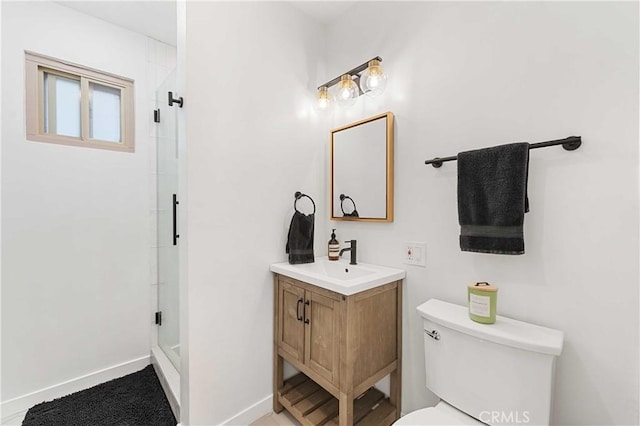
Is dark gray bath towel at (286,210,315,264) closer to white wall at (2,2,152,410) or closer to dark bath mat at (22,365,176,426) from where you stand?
dark bath mat at (22,365,176,426)

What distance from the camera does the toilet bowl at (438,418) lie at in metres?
1.03

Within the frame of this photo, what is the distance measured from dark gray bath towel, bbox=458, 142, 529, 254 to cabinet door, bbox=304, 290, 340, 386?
0.69 m

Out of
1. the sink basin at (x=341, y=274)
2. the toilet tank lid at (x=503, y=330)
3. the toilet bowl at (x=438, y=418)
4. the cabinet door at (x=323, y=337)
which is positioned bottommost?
the toilet bowl at (x=438, y=418)

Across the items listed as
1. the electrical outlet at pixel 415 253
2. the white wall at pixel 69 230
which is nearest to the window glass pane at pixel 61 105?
the white wall at pixel 69 230

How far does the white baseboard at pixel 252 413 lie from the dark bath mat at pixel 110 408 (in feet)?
1.24

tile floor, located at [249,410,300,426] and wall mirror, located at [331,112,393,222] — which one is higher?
wall mirror, located at [331,112,393,222]

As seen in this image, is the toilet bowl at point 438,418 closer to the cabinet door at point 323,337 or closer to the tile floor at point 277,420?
the cabinet door at point 323,337

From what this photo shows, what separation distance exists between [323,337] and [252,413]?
2.29ft

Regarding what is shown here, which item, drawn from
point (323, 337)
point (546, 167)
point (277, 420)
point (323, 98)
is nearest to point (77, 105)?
point (323, 98)

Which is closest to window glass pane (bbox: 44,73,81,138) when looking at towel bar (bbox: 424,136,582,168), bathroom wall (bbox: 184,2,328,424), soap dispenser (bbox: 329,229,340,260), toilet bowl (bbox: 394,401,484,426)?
bathroom wall (bbox: 184,2,328,424)

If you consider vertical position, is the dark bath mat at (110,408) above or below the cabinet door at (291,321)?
below

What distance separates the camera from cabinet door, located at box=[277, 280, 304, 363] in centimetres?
149

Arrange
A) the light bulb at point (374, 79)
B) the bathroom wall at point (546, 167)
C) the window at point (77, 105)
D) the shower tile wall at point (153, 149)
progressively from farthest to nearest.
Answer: the shower tile wall at point (153, 149) → the window at point (77, 105) → the light bulb at point (374, 79) → the bathroom wall at point (546, 167)

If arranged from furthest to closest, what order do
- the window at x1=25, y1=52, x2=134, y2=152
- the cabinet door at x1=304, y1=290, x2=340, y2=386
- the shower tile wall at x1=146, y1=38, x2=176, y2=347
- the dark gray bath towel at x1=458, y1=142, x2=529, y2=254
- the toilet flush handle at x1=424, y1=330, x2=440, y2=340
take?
the shower tile wall at x1=146, y1=38, x2=176, y2=347, the window at x1=25, y1=52, x2=134, y2=152, the cabinet door at x1=304, y1=290, x2=340, y2=386, the toilet flush handle at x1=424, y1=330, x2=440, y2=340, the dark gray bath towel at x1=458, y1=142, x2=529, y2=254
